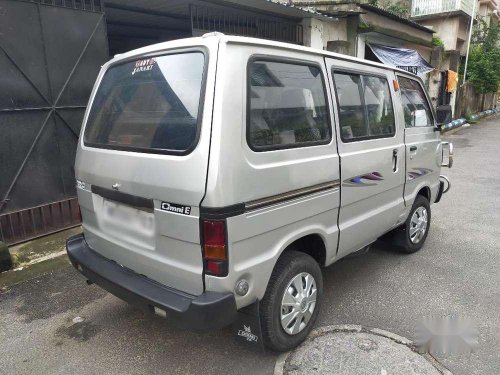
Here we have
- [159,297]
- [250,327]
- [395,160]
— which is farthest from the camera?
[395,160]

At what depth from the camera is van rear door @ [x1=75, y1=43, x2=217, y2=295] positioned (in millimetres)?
2059

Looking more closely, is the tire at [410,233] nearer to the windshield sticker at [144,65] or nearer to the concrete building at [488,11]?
the windshield sticker at [144,65]

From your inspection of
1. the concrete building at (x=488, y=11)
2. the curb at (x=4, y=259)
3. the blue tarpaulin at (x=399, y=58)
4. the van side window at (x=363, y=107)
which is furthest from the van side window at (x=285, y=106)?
the concrete building at (x=488, y=11)

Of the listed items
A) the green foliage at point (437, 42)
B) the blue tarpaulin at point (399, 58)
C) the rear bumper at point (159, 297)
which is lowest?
the rear bumper at point (159, 297)

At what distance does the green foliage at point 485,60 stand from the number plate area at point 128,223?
20.0m

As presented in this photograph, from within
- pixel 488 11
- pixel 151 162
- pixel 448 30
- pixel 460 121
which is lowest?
pixel 460 121

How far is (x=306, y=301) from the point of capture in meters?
2.64

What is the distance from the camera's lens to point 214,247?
2.02m

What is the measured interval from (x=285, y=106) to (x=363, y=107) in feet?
3.31

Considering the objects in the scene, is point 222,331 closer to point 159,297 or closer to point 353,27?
point 159,297

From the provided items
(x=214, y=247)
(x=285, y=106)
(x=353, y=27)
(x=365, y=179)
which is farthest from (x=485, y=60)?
(x=214, y=247)

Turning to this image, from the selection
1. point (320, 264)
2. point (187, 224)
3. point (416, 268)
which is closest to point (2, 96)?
point (187, 224)

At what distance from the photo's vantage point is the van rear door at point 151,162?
81.0 inches

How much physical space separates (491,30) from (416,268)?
19.7 meters
